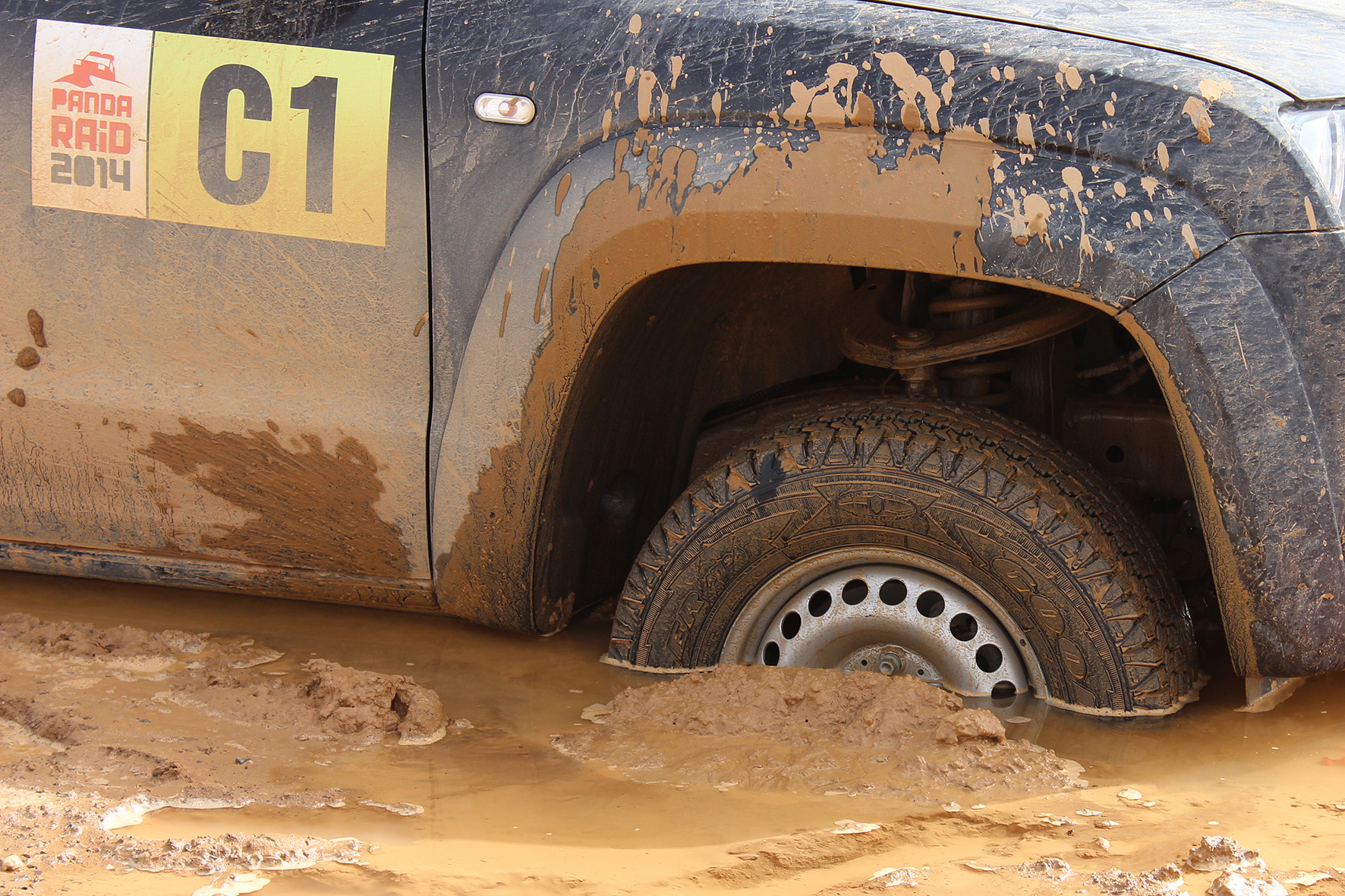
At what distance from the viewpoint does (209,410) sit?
220 centimetres

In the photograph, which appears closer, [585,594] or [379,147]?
[379,147]

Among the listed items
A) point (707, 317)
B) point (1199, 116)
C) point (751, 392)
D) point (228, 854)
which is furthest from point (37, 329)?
point (1199, 116)

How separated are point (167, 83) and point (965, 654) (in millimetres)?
1742

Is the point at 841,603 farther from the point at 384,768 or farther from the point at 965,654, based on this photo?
the point at 384,768

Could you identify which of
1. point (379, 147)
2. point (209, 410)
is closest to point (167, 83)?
point (379, 147)

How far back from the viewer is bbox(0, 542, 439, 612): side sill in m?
2.34

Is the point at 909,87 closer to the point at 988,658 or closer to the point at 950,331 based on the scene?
the point at 950,331

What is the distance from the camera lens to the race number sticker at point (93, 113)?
Answer: 2.08 meters

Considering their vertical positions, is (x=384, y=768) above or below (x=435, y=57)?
below

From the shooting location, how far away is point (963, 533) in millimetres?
2105

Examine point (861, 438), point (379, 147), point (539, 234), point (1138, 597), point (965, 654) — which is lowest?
point (965, 654)

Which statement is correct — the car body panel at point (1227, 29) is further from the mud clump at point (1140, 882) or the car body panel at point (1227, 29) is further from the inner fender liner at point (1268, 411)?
the mud clump at point (1140, 882)

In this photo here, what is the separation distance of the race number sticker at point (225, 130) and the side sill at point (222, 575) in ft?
2.21

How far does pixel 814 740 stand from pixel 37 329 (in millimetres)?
1600
